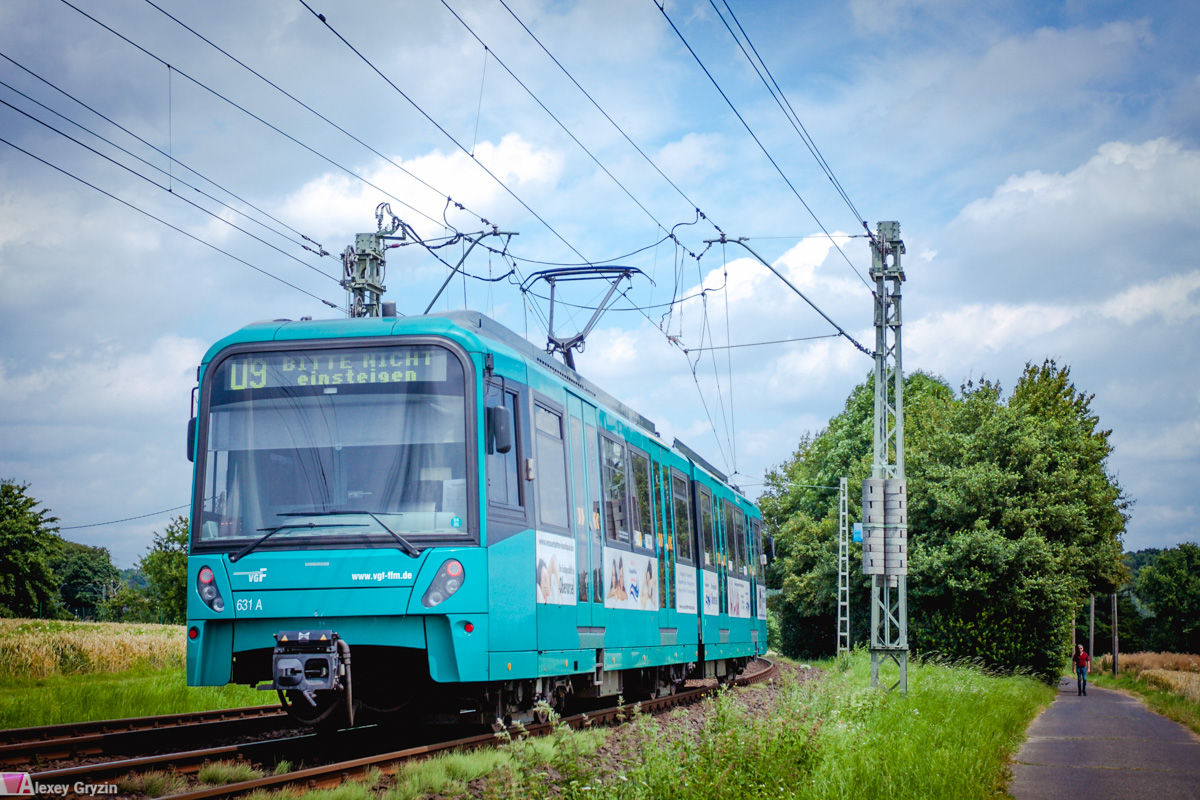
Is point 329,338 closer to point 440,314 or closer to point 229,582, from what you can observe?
point 440,314

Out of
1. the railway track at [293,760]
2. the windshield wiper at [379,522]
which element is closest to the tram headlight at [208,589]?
the windshield wiper at [379,522]

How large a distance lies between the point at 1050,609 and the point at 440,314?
25.9 meters

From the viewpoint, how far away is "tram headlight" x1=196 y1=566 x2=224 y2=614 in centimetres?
943

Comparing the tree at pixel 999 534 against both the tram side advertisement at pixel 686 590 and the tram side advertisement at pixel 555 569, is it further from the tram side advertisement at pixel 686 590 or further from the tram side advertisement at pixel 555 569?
the tram side advertisement at pixel 555 569

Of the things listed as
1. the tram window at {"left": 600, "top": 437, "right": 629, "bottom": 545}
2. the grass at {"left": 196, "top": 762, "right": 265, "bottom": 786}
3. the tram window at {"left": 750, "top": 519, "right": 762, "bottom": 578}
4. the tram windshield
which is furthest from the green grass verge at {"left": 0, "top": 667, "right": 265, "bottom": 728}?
the tram window at {"left": 750, "top": 519, "right": 762, "bottom": 578}

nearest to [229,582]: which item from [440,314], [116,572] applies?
[440,314]

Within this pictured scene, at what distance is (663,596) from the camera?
606 inches

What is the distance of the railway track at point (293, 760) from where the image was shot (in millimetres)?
7535

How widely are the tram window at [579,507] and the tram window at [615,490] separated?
80 cm

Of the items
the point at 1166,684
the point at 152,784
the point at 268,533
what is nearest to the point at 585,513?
the point at 268,533

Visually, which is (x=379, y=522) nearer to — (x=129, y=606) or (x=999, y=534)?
(x=999, y=534)

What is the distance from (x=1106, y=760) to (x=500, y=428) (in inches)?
315

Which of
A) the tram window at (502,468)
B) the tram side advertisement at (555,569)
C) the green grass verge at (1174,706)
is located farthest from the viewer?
the green grass verge at (1174,706)

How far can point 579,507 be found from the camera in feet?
39.5
